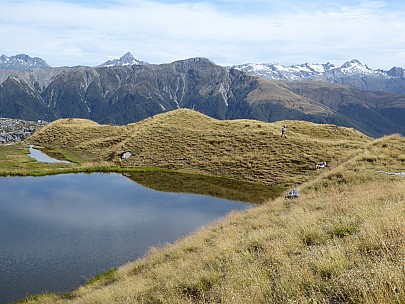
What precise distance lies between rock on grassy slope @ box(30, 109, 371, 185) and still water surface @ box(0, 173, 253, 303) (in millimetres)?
18767

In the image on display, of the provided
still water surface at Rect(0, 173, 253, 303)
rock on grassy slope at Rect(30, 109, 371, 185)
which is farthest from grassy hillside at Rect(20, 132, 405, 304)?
rock on grassy slope at Rect(30, 109, 371, 185)

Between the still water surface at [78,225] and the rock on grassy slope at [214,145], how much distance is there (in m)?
18.8

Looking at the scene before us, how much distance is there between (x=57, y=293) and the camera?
21438 mm

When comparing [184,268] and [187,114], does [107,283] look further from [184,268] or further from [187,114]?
[187,114]

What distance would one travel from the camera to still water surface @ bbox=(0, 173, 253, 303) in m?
24.1

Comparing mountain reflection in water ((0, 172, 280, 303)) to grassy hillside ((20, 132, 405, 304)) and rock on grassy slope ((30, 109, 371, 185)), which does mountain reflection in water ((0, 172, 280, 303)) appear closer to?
grassy hillside ((20, 132, 405, 304))

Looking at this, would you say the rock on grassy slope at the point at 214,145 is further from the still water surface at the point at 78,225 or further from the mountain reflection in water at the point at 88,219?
the still water surface at the point at 78,225

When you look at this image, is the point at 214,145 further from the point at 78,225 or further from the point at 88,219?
the point at 78,225

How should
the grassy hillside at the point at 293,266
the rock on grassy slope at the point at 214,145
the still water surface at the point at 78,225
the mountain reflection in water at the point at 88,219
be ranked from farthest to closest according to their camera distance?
the rock on grassy slope at the point at 214,145, the mountain reflection in water at the point at 88,219, the still water surface at the point at 78,225, the grassy hillside at the point at 293,266

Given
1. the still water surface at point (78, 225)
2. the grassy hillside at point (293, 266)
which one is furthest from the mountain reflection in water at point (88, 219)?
the grassy hillside at point (293, 266)

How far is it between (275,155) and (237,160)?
7566 mm

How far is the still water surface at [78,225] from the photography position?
24.1 m

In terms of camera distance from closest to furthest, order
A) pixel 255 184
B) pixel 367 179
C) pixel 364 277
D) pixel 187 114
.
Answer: pixel 364 277
pixel 367 179
pixel 255 184
pixel 187 114

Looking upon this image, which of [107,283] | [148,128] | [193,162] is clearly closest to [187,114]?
[148,128]
